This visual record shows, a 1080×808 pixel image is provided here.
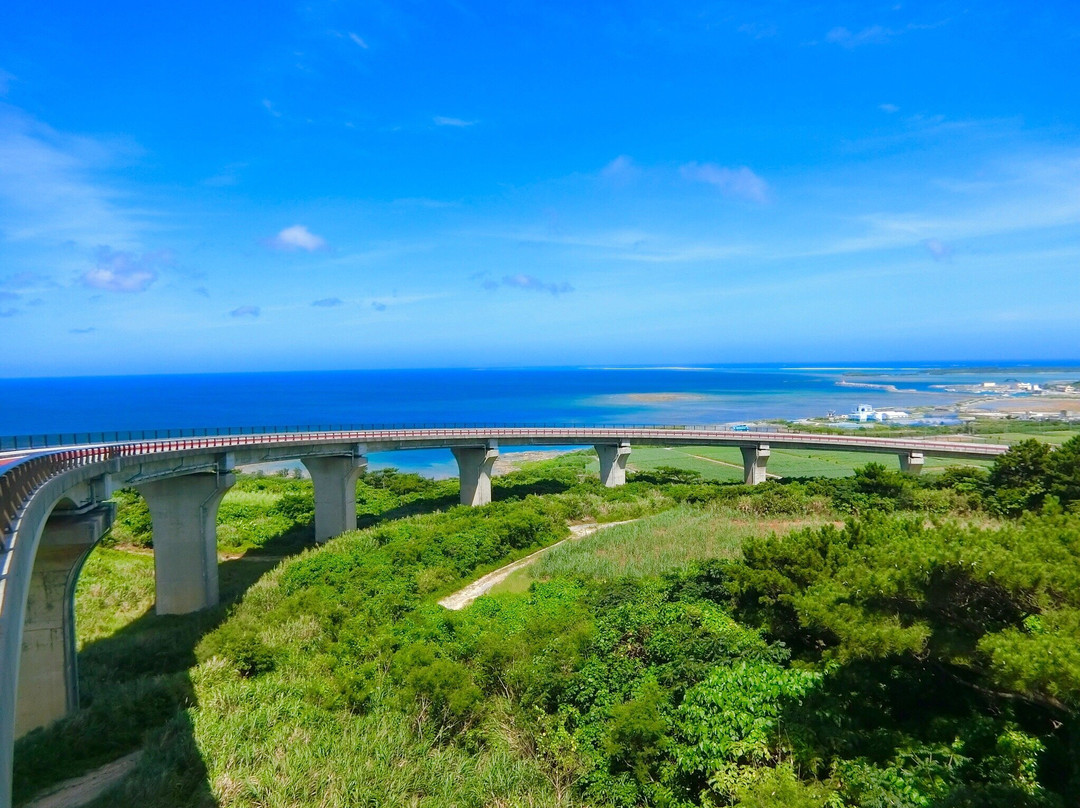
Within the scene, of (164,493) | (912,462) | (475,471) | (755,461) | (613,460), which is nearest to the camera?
(164,493)

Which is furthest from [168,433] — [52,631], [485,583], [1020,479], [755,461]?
[1020,479]

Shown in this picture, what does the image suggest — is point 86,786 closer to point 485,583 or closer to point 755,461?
point 485,583

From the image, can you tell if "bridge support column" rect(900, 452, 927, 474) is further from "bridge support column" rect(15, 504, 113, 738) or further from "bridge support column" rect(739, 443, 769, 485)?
"bridge support column" rect(15, 504, 113, 738)

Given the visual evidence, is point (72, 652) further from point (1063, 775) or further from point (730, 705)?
point (1063, 775)

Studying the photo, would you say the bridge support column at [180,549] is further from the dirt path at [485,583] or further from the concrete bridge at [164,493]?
the dirt path at [485,583]

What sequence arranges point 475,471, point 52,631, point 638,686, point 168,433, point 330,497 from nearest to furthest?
point 638,686
point 52,631
point 168,433
point 330,497
point 475,471

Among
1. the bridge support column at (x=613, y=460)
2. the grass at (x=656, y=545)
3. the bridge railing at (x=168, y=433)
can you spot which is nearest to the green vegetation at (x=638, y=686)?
the grass at (x=656, y=545)

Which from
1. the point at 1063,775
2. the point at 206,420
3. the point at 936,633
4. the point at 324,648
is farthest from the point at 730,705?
the point at 206,420
